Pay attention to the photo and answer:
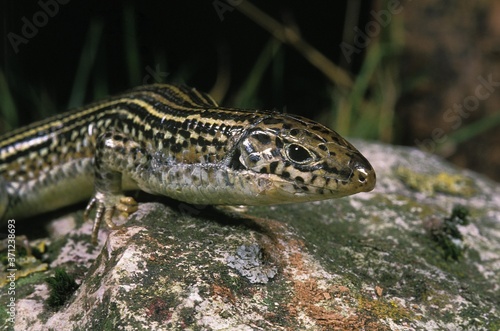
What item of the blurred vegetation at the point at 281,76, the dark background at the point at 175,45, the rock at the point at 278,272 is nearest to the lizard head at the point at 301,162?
the rock at the point at 278,272

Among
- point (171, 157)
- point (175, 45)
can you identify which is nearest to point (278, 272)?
point (171, 157)

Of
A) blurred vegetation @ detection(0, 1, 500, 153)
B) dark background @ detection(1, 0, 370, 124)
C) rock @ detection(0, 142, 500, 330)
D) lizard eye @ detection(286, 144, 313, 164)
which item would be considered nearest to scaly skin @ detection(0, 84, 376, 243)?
lizard eye @ detection(286, 144, 313, 164)

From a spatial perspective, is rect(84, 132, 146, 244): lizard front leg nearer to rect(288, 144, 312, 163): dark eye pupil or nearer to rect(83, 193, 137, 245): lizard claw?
rect(83, 193, 137, 245): lizard claw

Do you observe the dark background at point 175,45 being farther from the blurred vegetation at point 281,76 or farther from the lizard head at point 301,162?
the lizard head at point 301,162

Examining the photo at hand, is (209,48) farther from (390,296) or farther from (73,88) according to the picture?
(390,296)

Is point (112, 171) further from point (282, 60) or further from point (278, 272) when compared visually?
point (282, 60)

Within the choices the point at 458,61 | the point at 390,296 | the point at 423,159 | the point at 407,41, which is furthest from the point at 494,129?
the point at 390,296
